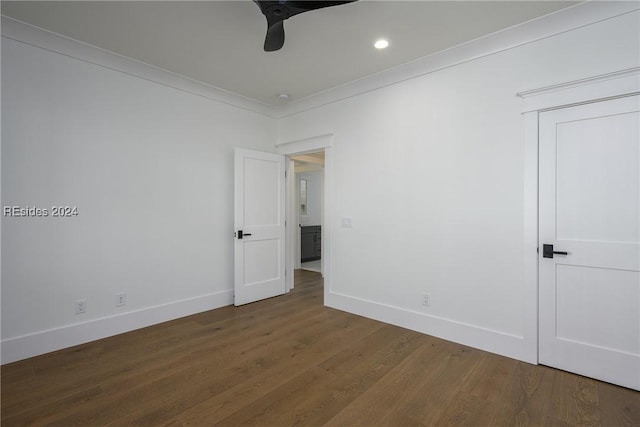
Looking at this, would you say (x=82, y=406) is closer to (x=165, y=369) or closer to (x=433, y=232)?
(x=165, y=369)

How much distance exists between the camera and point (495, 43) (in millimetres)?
2721

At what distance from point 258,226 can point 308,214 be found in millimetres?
3737

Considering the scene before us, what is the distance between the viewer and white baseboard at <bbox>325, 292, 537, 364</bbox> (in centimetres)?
261


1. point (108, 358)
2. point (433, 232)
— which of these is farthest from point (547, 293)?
point (108, 358)

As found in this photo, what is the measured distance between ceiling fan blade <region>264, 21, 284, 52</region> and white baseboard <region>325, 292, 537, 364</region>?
9.23ft

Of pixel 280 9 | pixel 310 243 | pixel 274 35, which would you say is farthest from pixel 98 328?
pixel 310 243

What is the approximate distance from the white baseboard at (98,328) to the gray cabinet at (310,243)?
3318 millimetres

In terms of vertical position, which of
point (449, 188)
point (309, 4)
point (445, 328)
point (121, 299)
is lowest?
point (445, 328)

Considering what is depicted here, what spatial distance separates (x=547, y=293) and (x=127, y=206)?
4023mm

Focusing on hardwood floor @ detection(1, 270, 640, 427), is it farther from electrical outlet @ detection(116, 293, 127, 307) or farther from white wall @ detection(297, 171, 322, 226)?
white wall @ detection(297, 171, 322, 226)

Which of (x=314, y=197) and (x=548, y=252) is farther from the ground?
(x=314, y=197)

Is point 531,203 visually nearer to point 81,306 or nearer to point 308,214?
point 81,306

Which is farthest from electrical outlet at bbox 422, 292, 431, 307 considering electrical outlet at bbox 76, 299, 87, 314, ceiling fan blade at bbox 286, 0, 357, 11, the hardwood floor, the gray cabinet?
the gray cabinet

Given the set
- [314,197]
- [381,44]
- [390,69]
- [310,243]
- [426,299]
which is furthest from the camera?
[314,197]
